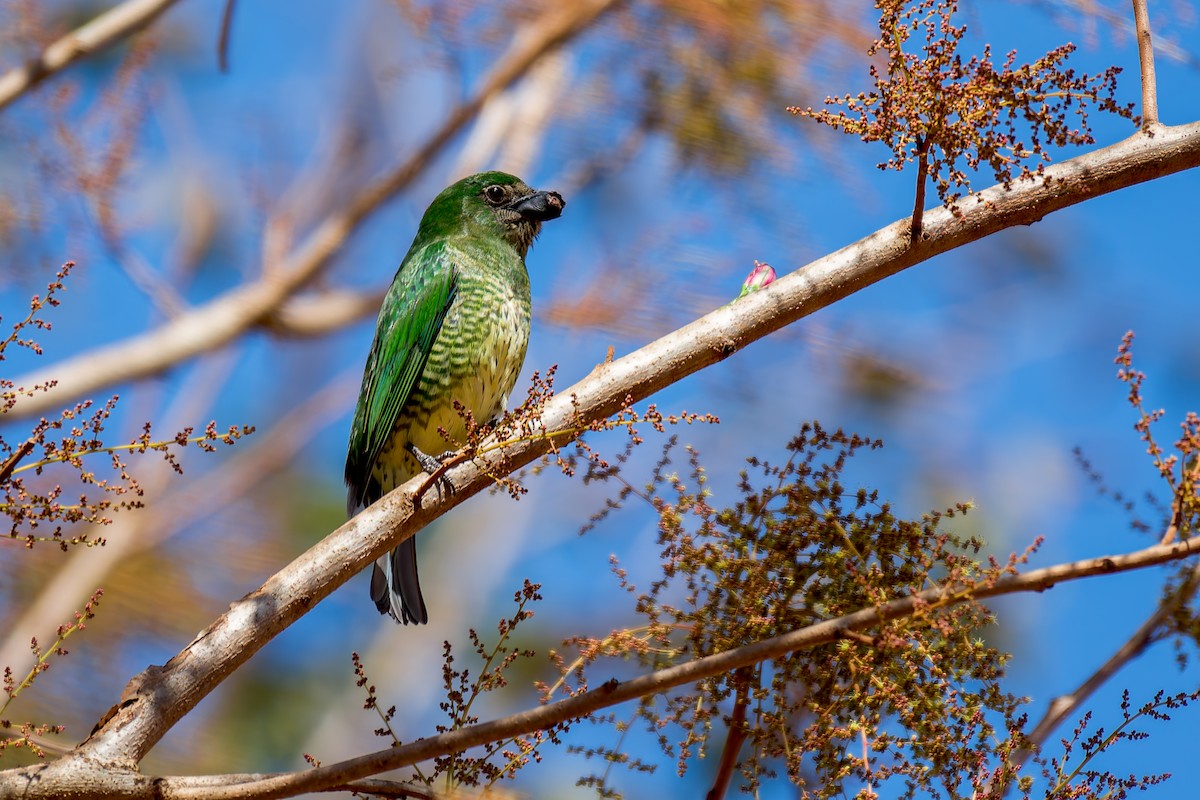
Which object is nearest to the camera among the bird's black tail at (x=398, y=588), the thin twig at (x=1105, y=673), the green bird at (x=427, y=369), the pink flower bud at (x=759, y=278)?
the thin twig at (x=1105, y=673)

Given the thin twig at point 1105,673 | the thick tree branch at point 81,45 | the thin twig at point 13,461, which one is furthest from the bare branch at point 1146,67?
the thick tree branch at point 81,45

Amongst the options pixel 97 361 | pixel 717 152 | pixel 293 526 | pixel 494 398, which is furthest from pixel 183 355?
pixel 717 152

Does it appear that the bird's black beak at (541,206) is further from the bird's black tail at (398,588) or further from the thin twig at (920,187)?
the thin twig at (920,187)

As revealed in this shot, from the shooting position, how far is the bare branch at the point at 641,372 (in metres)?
2.07

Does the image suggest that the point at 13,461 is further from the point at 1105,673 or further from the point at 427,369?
the point at 427,369

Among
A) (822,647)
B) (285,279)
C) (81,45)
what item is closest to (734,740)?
(822,647)

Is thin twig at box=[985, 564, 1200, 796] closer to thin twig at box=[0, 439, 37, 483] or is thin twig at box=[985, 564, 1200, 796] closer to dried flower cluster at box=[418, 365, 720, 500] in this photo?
dried flower cluster at box=[418, 365, 720, 500]

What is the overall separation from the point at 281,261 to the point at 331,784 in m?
4.76

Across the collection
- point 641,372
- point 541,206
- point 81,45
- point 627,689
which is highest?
point 81,45

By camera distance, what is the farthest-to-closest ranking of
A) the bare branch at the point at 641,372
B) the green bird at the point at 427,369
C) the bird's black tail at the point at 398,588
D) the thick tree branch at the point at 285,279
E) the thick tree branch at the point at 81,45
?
the thick tree branch at the point at 285,279 < the thick tree branch at the point at 81,45 < the green bird at the point at 427,369 < the bird's black tail at the point at 398,588 < the bare branch at the point at 641,372

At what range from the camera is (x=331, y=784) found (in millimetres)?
1675

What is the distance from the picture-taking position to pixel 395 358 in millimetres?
3830

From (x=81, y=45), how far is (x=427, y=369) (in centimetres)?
167

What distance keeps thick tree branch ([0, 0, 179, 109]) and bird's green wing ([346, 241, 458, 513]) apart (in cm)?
131
